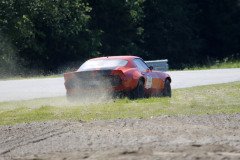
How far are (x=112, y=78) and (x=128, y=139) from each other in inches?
203

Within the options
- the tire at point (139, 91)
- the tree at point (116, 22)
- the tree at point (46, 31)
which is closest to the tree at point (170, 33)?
the tree at point (116, 22)

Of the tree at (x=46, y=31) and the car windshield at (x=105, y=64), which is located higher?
the tree at (x=46, y=31)

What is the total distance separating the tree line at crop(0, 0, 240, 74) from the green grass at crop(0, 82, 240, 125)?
1916cm

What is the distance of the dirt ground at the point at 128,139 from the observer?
5832 millimetres

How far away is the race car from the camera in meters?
11.9

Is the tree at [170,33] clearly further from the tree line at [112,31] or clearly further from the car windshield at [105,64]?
the car windshield at [105,64]

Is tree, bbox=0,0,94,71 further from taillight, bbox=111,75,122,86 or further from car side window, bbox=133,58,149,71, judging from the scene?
taillight, bbox=111,75,122,86

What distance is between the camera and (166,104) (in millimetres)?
11484

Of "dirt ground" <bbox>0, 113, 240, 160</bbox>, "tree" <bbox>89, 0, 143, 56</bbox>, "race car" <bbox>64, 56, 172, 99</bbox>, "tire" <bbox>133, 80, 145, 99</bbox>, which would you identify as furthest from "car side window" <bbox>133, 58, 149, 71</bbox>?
"tree" <bbox>89, 0, 143, 56</bbox>

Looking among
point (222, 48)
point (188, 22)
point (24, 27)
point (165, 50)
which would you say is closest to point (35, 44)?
point (24, 27)

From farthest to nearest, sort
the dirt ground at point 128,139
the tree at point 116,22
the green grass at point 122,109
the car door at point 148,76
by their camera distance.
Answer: the tree at point 116,22
the car door at point 148,76
the green grass at point 122,109
the dirt ground at point 128,139

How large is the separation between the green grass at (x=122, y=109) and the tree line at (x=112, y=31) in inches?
754

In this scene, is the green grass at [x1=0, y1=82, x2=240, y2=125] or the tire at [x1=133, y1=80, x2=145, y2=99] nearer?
the green grass at [x1=0, y1=82, x2=240, y2=125]

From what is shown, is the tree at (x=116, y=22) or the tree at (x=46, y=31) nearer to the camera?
the tree at (x=46, y=31)
